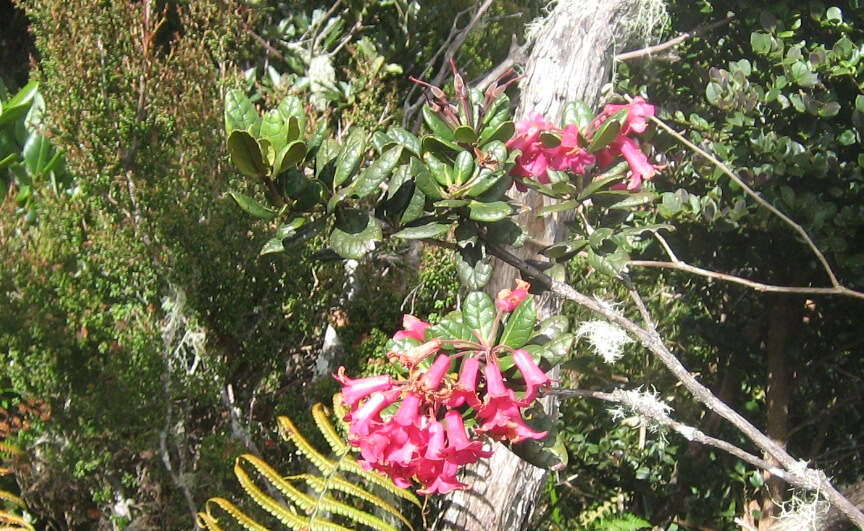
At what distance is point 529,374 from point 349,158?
0.44 metres

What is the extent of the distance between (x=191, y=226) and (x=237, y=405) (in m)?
0.61

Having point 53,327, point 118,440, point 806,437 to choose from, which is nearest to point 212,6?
point 53,327

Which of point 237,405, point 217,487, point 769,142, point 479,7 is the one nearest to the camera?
point 769,142

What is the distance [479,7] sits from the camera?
Result: 11.5ft

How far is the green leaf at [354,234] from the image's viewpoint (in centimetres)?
129

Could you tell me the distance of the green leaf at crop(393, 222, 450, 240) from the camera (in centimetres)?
132

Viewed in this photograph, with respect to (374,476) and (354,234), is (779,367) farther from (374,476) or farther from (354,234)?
(354,234)

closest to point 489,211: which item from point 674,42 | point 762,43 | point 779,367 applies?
point 762,43

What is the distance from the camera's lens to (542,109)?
2299 millimetres

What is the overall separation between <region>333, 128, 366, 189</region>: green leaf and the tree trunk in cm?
79

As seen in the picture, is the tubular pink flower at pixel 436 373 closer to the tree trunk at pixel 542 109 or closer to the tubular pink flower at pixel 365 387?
the tubular pink flower at pixel 365 387

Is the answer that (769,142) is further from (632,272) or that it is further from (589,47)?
(632,272)

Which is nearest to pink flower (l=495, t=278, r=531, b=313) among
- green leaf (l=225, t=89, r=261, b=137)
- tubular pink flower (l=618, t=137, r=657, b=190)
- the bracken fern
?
tubular pink flower (l=618, t=137, r=657, b=190)

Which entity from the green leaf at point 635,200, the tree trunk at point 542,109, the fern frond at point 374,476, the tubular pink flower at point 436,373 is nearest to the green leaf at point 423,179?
the tubular pink flower at point 436,373
